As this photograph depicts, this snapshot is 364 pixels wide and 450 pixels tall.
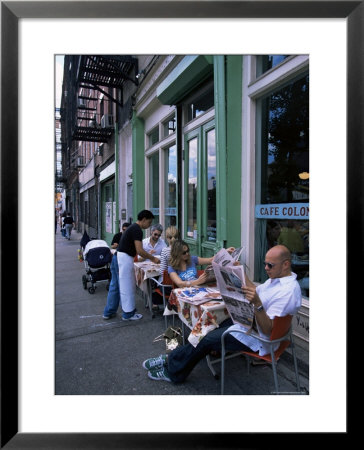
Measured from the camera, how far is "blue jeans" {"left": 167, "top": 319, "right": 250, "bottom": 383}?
2406mm

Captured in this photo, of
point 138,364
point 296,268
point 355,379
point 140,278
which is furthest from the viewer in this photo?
point 140,278

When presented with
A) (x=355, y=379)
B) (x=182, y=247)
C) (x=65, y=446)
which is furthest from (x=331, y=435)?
(x=182, y=247)

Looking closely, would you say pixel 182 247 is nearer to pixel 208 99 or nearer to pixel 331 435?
pixel 331 435

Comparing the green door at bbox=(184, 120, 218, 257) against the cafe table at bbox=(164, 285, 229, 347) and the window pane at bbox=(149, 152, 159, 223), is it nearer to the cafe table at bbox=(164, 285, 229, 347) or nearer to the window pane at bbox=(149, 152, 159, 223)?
the cafe table at bbox=(164, 285, 229, 347)

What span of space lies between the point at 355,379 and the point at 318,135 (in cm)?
140

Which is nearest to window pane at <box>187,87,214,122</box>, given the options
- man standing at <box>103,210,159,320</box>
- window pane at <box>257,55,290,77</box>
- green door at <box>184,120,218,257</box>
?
green door at <box>184,120,218,257</box>

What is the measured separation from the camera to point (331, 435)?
1.61 m

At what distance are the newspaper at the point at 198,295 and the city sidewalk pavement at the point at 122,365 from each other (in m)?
0.75

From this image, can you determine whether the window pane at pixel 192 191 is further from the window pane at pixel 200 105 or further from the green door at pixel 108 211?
the green door at pixel 108 211

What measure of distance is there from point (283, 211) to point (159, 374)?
2.34m

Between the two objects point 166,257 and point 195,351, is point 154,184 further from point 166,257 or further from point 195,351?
point 195,351

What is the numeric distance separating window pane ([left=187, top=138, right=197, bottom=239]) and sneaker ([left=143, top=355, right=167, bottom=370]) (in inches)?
131

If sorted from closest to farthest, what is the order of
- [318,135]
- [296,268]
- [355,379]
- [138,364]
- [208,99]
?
[355,379], [318,135], [138,364], [296,268], [208,99]

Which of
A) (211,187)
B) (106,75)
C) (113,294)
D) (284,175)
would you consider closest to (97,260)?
(113,294)
